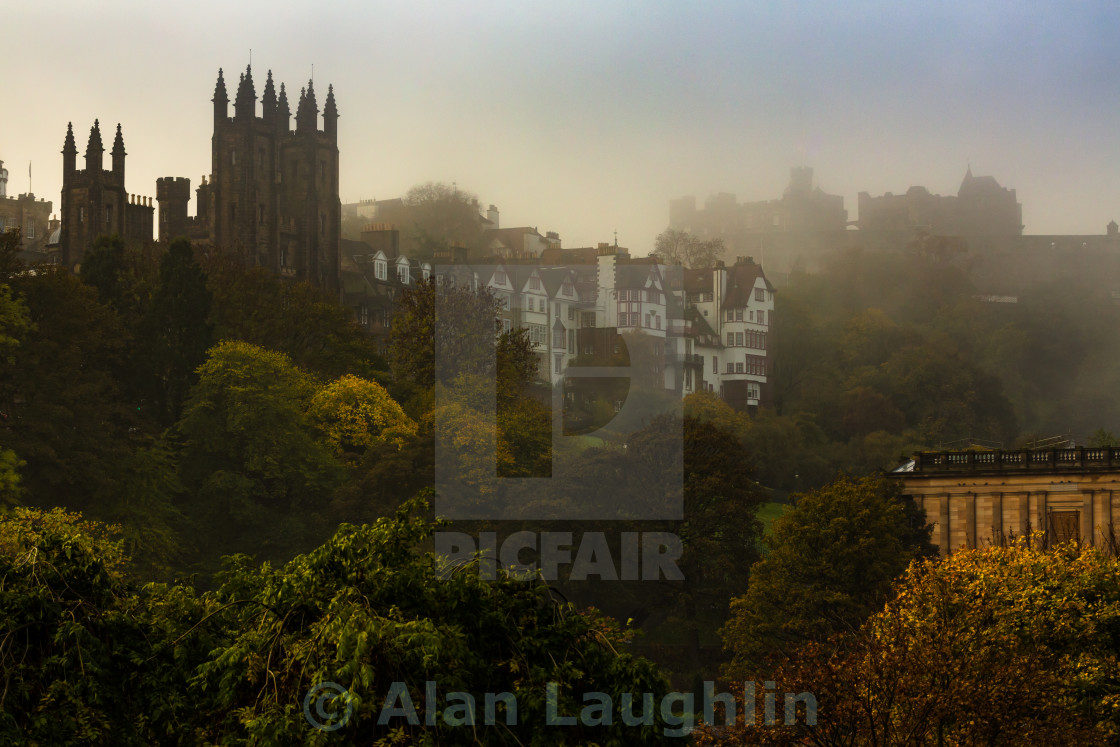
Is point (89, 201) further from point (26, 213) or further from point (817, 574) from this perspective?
point (26, 213)

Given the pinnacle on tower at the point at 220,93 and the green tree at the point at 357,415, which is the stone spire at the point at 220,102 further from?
the green tree at the point at 357,415

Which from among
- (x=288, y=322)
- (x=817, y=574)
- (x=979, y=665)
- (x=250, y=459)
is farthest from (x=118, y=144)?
(x=979, y=665)

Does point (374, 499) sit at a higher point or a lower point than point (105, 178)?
lower

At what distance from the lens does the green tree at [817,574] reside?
52812 millimetres

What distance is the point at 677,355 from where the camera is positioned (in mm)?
114188

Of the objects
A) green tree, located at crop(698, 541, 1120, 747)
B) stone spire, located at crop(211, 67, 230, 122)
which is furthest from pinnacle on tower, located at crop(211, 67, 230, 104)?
green tree, located at crop(698, 541, 1120, 747)

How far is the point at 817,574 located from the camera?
2153 inches

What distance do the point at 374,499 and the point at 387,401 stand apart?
32.6ft

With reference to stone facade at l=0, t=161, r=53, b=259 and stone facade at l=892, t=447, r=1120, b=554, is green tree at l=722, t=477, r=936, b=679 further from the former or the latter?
stone facade at l=0, t=161, r=53, b=259

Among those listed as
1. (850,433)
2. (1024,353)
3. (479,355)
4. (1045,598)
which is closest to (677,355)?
(850,433)

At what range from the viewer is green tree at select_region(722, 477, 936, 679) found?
52.8 meters

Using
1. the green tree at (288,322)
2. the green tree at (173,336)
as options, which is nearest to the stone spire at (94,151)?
the green tree at (288,322)

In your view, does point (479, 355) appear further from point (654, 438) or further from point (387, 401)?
point (654, 438)

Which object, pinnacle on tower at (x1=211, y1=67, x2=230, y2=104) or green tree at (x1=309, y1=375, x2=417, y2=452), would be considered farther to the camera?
pinnacle on tower at (x1=211, y1=67, x2=230, y2=104)
